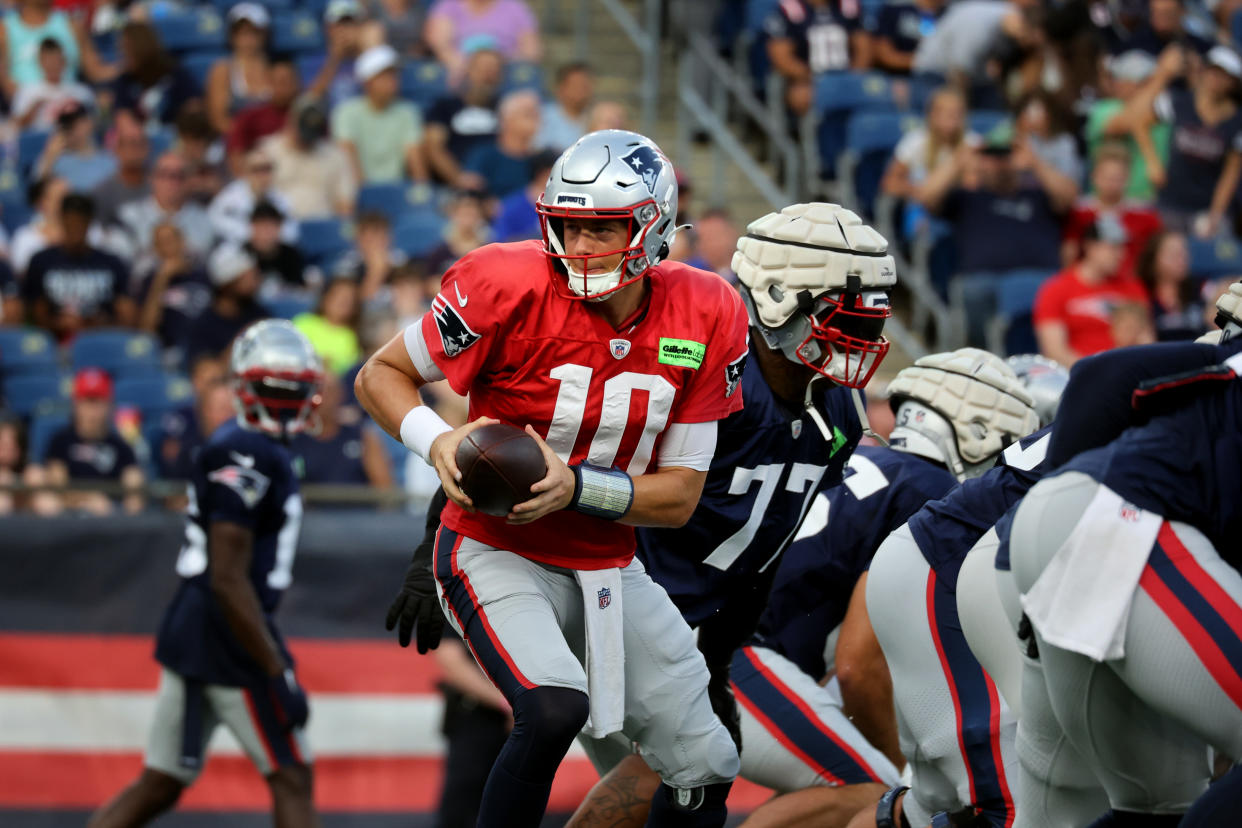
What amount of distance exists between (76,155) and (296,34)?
1.90 metres

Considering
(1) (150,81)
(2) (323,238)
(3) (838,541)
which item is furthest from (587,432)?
(1) (150,81)

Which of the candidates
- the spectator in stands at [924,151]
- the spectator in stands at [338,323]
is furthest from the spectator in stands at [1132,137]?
the spectator in stands at [338,323]

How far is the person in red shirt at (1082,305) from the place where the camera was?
9.27 m

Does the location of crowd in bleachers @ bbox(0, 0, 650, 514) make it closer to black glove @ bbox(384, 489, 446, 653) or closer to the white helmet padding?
black glove @ bbox(384, 489, 446, 653)

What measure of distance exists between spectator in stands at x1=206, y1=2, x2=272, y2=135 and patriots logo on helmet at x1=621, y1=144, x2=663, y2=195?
24.9 feet

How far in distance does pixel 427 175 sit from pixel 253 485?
5.39 m

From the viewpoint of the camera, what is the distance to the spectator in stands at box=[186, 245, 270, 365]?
9.83m

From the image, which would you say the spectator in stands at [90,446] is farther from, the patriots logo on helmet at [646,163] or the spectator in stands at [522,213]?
the patriots logo on helmet at [646,163]

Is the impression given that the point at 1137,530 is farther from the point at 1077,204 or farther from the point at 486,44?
the point at 486,44

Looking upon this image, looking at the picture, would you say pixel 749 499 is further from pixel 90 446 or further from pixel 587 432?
pixel 90 446

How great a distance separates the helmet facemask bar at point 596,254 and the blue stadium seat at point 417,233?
6545 millimetres

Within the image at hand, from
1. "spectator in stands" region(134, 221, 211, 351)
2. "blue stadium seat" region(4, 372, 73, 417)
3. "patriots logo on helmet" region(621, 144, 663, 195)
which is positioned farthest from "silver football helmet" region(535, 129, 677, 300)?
"spectator in stands" region(134, 221, 211, 351)

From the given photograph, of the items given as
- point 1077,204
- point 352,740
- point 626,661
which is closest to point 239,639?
point 352,740

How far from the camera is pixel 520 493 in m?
3.91
